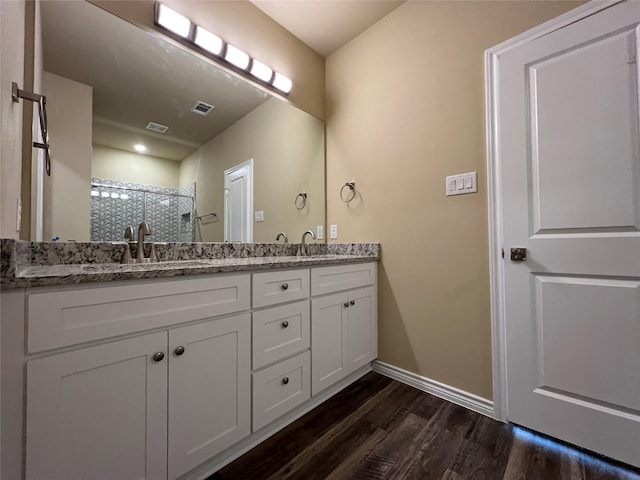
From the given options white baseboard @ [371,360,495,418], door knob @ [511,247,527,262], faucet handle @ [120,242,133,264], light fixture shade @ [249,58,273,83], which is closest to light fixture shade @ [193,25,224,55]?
light fixture shade @ [249,58,273,83]

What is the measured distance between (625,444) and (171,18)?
9.21 feet

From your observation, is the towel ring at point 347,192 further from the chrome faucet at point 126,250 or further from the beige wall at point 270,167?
the chrome faucet at point 126,250

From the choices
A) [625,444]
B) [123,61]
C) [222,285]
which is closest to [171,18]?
[123,61]

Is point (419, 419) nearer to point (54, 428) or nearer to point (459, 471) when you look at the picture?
point (459, 471)

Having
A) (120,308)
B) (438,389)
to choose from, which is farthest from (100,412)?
(438,389)

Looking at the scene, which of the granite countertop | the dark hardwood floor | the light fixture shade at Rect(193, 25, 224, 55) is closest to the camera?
the granite countertop

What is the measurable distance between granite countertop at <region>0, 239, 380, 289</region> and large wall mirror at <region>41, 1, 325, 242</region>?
62 millimetres

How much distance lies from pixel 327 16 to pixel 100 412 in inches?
95.3

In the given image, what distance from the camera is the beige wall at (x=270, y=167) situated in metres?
1.60

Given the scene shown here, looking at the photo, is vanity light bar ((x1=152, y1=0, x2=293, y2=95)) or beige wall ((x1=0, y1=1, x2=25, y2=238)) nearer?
beige wall ((x1=0, y1=1, x2=25, y2=238))

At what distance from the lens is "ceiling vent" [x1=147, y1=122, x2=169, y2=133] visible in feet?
4.73

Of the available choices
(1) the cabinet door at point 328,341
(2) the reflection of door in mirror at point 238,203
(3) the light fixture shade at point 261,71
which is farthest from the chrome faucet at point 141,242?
→ (3) the light fixture shade at point 261,71

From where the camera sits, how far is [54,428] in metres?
0.71

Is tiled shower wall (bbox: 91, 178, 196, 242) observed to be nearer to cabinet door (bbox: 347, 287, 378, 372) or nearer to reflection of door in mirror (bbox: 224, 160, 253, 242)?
reflection of door in mirror (bbox: 224, 160, 253, 242)
